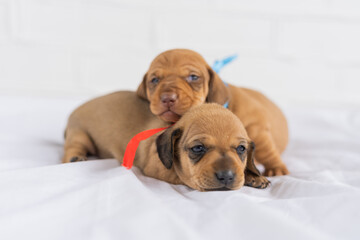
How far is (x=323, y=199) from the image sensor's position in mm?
1852

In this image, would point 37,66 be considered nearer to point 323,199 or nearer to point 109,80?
point 109,80

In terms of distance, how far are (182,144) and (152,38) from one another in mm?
3068

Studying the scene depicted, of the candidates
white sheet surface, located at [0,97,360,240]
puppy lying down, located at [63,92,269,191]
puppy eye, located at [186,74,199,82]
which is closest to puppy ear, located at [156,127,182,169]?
puppy lying down, located at [63,92,269,191]

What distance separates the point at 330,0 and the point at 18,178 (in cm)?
450

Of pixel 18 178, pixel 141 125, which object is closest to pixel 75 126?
pixel 141 125

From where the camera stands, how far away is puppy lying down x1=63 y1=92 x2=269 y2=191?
2.05m

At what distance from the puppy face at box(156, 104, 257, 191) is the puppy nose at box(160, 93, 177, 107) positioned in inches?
6.7

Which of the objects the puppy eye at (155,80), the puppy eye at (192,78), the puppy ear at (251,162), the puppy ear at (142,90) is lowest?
the puppy ear at (251,162)

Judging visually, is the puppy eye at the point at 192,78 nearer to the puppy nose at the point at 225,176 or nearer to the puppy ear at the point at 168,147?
the puppy ear at the point at 168,147

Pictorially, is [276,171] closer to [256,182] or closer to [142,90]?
[256,182]

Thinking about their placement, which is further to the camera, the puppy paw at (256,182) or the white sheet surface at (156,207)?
the puppy paw at (256,182)

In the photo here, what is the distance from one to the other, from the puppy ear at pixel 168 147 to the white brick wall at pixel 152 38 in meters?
2.90

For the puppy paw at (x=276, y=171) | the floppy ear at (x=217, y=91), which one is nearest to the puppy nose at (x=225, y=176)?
the puppy paw at (x=276, y=171)

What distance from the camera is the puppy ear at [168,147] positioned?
2273 mm
